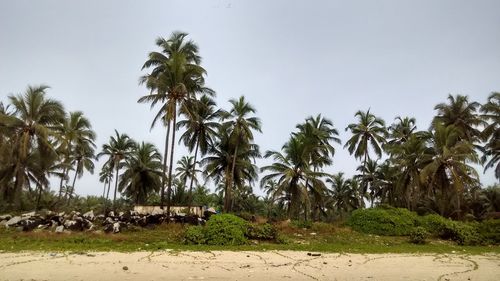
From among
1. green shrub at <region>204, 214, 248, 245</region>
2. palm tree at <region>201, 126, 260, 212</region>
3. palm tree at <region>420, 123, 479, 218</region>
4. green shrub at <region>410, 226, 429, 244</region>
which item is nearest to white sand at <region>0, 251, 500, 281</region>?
green shrub at <region>204, 214, 248, 245</region>

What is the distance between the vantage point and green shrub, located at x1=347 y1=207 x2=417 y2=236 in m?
25.3

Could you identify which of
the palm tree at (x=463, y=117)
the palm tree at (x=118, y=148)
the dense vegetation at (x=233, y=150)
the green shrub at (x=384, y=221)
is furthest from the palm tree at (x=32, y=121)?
the palm tree at (x=463, y=117)

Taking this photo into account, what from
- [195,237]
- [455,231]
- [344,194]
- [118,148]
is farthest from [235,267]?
[344,194]

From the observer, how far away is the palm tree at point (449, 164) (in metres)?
29.8

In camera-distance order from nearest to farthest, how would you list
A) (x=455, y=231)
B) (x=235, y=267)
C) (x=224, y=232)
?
1. (x=235, y=267)
2. (x=224, y=232)
3. (x=455, y=231)

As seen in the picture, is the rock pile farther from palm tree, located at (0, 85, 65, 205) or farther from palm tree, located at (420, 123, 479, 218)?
palm tree, located at (420, 123, 479, 218)

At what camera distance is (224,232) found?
1822cm

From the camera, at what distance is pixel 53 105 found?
97.7 feet

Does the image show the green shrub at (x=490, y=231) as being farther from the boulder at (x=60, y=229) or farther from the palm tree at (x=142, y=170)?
the palm tree at (x=142, y=170)

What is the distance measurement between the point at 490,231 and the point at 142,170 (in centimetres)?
3366

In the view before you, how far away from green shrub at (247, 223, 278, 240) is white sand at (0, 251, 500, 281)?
4.43 meters

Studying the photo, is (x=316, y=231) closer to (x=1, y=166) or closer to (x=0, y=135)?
(x=0, y=135)

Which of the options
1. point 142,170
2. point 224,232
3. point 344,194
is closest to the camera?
point 224,232

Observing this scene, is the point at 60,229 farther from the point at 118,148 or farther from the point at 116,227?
the point at 118,148
